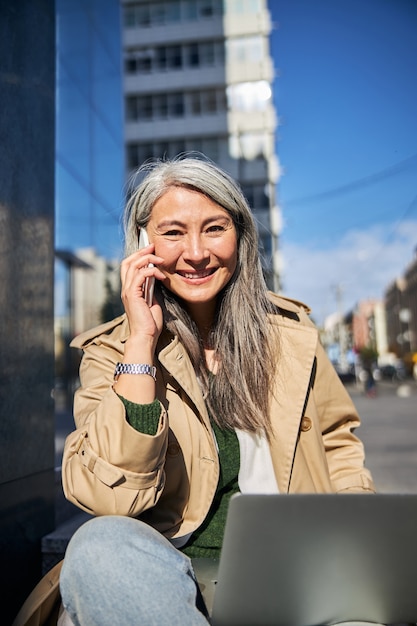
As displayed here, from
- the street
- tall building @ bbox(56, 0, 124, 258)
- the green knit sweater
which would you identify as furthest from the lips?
tall building @ bbox(56, 0, 124, 258)

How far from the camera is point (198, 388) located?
5.61 ft

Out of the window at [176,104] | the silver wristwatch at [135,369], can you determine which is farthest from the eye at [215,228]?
the window at [176,104]

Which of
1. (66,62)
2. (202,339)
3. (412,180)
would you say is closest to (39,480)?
(202,339)

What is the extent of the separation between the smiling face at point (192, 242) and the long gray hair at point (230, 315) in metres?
0.03

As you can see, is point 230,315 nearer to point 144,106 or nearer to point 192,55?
point 144,106

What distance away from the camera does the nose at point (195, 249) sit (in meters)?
1.80

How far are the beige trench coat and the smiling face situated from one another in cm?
18

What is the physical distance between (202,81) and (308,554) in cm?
4283

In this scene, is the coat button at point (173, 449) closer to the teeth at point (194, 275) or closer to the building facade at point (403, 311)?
the teeth at point (194, 275)

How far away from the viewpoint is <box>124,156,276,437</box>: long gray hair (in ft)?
5.85

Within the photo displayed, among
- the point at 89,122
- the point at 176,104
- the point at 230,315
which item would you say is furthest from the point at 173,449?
the point at 176,104

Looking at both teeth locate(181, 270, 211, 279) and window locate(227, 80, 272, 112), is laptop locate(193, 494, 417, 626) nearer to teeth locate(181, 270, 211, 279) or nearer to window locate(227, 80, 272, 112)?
teeth locate(181, 270, 211, 279)

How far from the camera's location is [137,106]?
1613 inches

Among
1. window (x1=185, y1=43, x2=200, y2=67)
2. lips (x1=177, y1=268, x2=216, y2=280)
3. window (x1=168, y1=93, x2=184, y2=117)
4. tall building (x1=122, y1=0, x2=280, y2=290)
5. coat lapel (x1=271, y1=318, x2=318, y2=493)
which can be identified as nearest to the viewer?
coat lapel (x1=271, y1=318, x2=318, y2=493)
